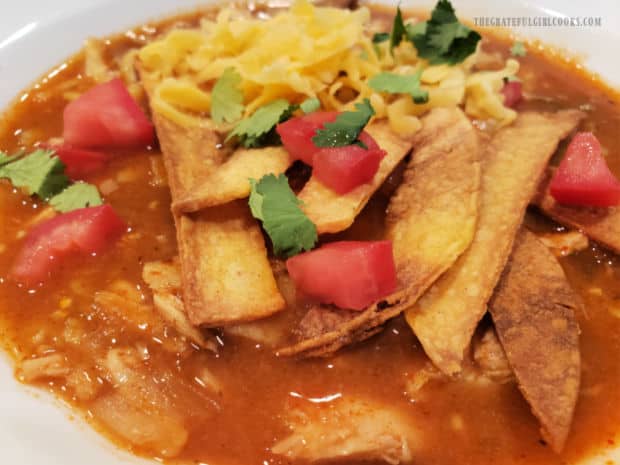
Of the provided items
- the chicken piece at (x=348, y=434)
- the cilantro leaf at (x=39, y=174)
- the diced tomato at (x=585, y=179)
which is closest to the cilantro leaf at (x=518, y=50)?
the diced tomato at (x=585, y=179)

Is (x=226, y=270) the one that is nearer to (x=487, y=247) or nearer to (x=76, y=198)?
(x=76, y=198)

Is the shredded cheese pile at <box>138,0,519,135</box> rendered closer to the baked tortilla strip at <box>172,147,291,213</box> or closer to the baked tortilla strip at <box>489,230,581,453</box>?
the baked tortilla strip at <box>172,147,291,213</box>

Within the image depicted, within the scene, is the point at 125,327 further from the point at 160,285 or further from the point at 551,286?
the point at 551,286

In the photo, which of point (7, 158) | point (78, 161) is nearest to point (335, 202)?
point (78, 161)

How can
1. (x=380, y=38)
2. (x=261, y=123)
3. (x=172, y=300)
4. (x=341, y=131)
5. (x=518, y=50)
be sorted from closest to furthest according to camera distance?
(x=172, y=300) → (x=341, y=131) → (x=261, y=123) → (x=380, y=38) → (x=518, y=50)

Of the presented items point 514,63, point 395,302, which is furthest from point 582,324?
point 514,63

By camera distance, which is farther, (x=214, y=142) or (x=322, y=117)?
(x=214, y=142)
